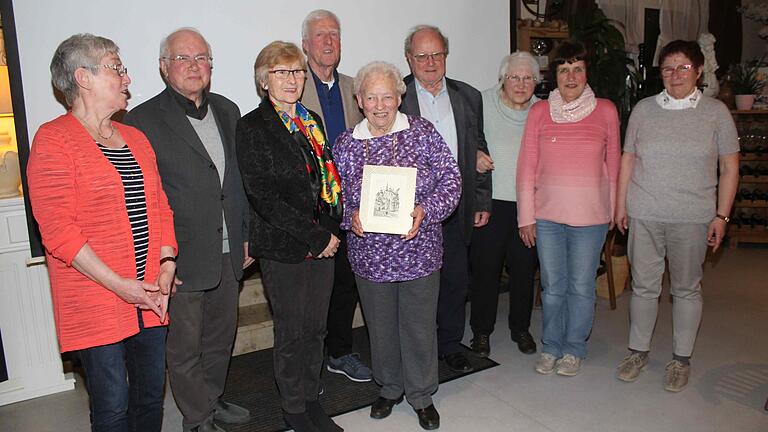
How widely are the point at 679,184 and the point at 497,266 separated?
1.10 metres

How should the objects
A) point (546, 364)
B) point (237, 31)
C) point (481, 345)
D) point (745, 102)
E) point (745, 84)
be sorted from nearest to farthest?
point (546, 364), point (237, 31), point (481, 345), point (745, 102), point (745, 84)

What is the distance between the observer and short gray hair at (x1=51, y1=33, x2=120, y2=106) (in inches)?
75.2

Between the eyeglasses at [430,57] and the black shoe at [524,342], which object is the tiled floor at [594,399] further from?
the eyeglasses at [430,57]

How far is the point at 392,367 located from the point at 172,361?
0.99m

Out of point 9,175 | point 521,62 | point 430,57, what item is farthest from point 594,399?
point 9,175

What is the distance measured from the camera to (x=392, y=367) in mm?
2801

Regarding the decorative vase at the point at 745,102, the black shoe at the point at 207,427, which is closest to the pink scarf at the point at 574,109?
the black shoe at the point at 207,427

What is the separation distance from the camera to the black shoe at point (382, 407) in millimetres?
2871

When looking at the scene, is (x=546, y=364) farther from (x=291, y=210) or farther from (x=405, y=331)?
(x=291, y=210)

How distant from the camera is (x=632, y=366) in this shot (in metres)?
3.21

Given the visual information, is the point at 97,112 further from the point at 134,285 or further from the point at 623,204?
the point at 623,204

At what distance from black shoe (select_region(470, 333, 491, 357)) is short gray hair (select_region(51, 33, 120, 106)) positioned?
2.56 m

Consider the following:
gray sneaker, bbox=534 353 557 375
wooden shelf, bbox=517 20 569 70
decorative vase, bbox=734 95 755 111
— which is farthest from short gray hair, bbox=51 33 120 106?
decorative vase, bbox=734 95 755 111

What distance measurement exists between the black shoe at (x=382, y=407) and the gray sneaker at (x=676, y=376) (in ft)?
4.71
